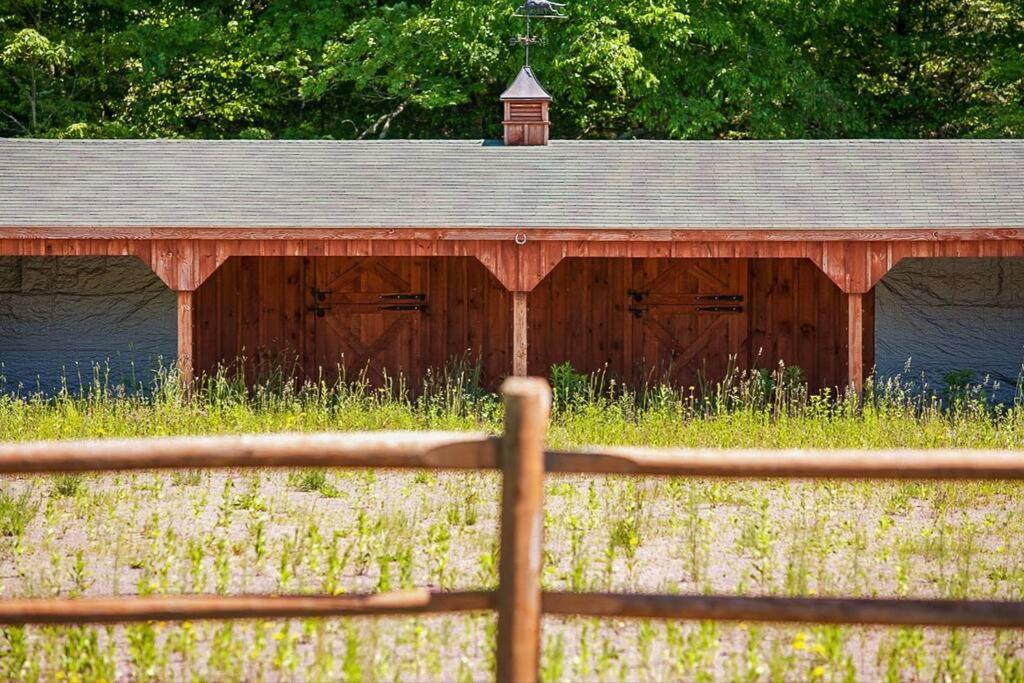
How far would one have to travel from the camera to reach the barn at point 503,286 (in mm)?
15445

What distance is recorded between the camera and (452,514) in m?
8.51

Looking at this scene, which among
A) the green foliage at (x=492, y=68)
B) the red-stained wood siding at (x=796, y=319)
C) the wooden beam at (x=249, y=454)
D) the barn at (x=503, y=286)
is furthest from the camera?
the green foliage at (x=492, y=68)

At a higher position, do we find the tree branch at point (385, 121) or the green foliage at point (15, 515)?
the tree branch at point (385, 121)

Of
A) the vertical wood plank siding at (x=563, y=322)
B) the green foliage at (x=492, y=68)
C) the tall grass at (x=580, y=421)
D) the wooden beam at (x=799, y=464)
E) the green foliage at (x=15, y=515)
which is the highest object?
the green foliage at (x=492, y=68)

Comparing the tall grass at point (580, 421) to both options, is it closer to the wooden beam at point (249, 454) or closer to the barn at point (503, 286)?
the barn at point (503, 286)

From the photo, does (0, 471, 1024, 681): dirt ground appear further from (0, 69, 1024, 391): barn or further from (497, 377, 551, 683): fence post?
(0, 69, 1024, 391): barn

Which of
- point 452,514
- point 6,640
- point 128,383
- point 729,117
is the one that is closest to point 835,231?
point 452,514

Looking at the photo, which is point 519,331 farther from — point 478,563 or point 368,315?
point 478,563

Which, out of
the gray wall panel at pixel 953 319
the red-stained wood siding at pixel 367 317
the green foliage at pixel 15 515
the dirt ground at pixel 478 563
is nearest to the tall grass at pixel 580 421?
the dirt ground at pixel 478 563

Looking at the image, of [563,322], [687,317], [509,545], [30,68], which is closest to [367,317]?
[563,322]

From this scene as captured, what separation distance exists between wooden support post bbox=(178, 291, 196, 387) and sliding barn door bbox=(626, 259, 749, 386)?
5.68 m

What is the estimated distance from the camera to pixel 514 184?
1584cm

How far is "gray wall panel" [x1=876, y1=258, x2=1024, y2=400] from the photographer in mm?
16062

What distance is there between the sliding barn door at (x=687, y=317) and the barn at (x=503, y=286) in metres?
0.02
